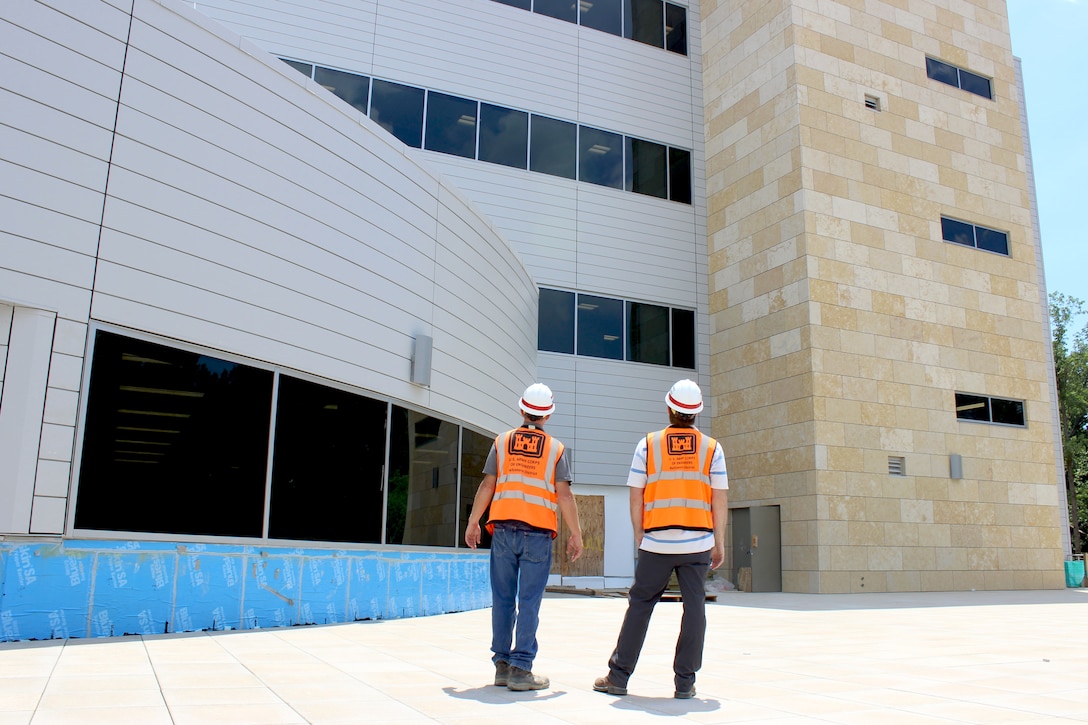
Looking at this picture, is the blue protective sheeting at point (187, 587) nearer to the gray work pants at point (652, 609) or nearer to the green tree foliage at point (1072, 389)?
the gray work pants at point (652, 609)

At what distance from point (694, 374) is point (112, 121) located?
15716mm

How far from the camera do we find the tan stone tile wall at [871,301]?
60.1 feet

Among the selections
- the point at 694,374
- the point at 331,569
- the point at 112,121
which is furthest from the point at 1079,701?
the point at 694,374

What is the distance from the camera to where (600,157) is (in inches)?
816

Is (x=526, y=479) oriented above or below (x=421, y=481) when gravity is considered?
below

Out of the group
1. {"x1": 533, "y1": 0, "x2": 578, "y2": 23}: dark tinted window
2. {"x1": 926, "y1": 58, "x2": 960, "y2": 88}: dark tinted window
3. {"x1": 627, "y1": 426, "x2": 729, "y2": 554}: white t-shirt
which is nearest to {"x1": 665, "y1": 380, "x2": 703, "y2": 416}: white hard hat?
{"x1": 627, "y1": 426, "x2": 729, "y2": 554}: white t-shirt

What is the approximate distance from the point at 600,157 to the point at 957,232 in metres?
8.60

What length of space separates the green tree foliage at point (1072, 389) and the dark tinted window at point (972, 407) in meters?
27.3

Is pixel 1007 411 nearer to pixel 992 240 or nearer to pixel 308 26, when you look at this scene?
pixel 992 240

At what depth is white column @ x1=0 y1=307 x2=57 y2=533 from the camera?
20.7 feet

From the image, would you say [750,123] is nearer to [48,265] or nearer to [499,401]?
[499,401]

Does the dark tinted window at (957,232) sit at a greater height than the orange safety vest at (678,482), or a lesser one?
greater

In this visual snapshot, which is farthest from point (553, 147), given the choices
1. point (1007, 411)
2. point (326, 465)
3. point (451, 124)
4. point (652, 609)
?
point (652, 609)

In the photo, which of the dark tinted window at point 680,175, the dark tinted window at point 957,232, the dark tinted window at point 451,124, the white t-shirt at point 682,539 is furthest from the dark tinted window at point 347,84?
the white t-shirt at point 682,539
